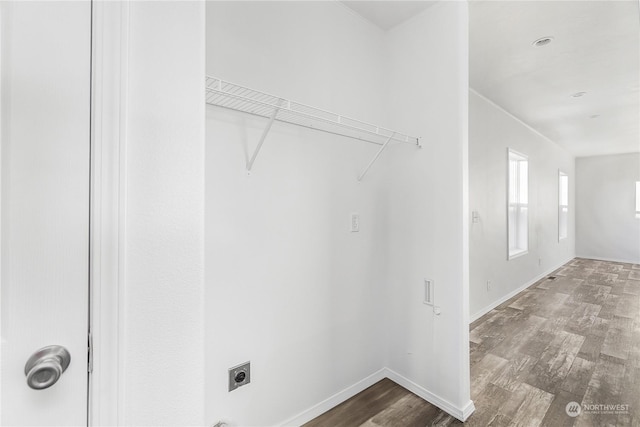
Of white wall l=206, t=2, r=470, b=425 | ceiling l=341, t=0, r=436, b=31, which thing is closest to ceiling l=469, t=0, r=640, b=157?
ceiling l=341, t=0, r=436, b=31

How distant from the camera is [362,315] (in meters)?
2.02

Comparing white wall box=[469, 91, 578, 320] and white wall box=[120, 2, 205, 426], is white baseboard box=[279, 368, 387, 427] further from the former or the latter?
white wall box=[469, 91, 578, 320]

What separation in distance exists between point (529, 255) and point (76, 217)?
5.63 m

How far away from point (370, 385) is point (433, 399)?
0.42 m

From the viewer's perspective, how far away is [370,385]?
205 cm

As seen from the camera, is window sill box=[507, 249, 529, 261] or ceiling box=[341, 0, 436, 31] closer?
ceiling box=[341, 0, 436, 31]

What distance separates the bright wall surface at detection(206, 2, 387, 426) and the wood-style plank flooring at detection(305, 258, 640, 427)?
32 cm

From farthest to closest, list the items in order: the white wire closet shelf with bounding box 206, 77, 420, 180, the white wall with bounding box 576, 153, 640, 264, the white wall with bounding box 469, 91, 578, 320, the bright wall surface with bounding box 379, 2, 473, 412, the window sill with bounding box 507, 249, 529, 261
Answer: the white wall with bounding box 576, 153, 640, 264, the window sill with bounding box 507, 249, 529, 261, the white wall with bounding box 469, 91, 578, 320, the bright wall surface with bounding box 379, 2, 473, 412, the white wire closet shelf with bounding box 206, 77, 420, 180

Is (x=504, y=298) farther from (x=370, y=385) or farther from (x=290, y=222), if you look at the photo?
(x=290, y=222)

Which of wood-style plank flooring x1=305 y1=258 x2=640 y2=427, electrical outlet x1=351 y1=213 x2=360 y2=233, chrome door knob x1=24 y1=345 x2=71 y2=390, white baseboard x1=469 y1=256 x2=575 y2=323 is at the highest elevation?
electrical outlet x1=351 y1=213 x2=360 y2=233

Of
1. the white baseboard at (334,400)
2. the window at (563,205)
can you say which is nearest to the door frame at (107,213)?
the white baseboard at (334,400)

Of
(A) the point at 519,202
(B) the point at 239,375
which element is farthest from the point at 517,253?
(B) the point at 239,375

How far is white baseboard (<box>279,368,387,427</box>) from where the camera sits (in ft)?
5.50

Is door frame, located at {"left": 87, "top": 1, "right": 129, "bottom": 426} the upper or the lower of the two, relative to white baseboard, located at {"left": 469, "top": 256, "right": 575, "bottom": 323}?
upper
